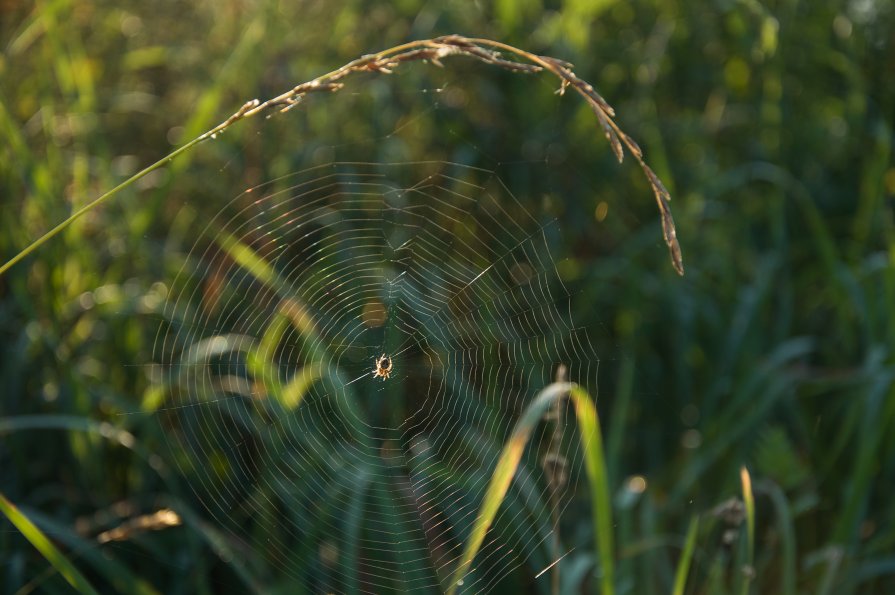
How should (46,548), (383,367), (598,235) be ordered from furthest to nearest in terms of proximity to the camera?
(598,235) → (383,367) → (46,548)

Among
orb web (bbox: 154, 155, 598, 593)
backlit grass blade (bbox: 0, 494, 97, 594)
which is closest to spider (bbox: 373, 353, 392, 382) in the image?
orb web (bbox: 154, 155, 598, 593)

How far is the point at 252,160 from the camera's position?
319cm

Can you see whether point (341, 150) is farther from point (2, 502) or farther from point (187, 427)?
point (2, 502)

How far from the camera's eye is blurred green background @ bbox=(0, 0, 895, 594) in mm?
2348

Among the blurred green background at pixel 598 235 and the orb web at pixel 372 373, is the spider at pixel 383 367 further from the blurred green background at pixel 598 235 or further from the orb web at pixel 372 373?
the blurred green background at pixel 598 235

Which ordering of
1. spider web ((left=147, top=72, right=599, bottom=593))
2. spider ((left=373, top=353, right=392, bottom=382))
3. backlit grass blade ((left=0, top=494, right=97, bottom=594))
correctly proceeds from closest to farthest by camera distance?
1. backlit grass blade ((left=0, top=494, right=97, bottom=594))
2. spider web ((left=147, top=72, right=599, bottom=593))
3. spider ((left=373, top=353, right=392, bottom=382))

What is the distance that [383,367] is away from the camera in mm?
2795

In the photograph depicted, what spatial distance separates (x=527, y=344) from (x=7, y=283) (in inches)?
57.5

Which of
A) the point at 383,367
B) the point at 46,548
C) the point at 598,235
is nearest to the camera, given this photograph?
the point at 46,548

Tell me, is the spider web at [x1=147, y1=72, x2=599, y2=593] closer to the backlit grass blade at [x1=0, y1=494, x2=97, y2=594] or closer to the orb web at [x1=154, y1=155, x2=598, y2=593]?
the orb web at [x1=154, y1=155, x2=598, y2=593]

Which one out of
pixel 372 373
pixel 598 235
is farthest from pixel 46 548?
pixel 598 235

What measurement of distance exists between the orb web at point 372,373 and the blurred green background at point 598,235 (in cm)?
11

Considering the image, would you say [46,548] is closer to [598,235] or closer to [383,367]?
[383,367]

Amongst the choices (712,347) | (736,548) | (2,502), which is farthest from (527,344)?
(2,502)
